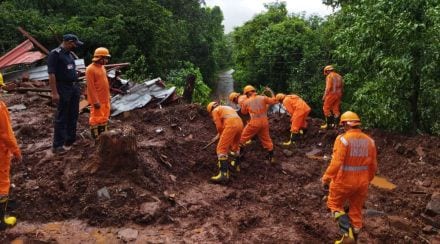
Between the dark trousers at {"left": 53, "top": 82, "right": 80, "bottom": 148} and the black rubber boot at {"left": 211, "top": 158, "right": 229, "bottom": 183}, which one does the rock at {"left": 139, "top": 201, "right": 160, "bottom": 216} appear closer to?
the black rubber boot at {"left": 211, "top": 158, "right": 229, "bottom": 183}

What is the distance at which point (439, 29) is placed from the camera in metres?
8.46

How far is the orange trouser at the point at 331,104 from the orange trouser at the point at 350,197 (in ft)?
20.1

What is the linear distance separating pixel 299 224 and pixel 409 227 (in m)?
1.73

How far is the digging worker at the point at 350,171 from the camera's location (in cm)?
541

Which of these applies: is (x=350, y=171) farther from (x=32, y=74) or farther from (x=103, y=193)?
(x=32, y=74)

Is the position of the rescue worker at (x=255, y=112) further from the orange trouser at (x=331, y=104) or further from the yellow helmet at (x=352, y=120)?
the orange trouser at (x=331, y=104)

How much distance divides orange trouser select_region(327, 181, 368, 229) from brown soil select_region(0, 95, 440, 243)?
0.50m

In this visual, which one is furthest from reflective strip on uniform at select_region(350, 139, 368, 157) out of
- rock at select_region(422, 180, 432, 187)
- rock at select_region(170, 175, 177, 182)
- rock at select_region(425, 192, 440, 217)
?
rock at select_region(422, 180, 432, 187)

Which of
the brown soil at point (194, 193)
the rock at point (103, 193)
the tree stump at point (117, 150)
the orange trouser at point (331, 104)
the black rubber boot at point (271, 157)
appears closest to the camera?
the brown soil at point (194, 193)

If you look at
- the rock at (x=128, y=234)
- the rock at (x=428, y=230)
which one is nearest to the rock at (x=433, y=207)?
the rock at (x=428, y=230)

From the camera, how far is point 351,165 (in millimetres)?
5445

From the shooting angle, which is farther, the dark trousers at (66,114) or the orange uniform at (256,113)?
the orange uniform at (256,113)

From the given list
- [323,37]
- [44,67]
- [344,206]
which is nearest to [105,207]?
[344,206]

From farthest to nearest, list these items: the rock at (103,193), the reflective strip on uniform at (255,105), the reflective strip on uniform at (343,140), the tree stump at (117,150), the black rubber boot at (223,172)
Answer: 1. the reflective strip on uniform at (255,105)
2. the black rubber boot at (223,172)
3. the tree stump at (117,150)
4. the rock at (103,193)
5. the reflective strip on uniform at (343,140)
